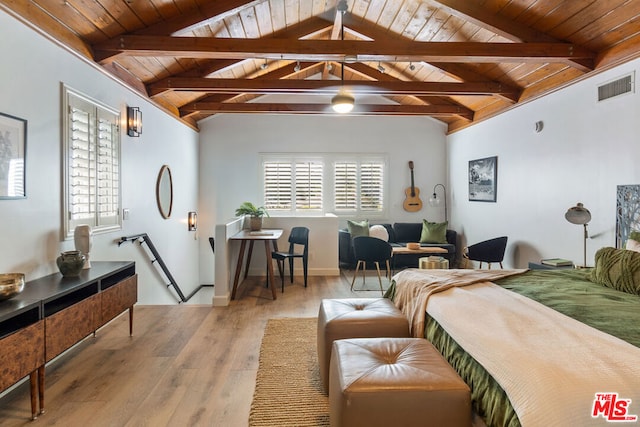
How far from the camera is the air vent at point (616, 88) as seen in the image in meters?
3.42

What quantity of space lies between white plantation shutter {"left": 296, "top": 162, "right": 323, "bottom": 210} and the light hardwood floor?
3.51m

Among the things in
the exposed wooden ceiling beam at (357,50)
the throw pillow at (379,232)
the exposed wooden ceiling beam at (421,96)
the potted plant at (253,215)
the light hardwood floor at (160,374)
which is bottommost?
the light hardwood floor at (160,374)

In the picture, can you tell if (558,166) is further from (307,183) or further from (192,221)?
(192,221)

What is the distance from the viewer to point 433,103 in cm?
658

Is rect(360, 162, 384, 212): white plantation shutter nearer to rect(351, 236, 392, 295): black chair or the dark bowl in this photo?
rect(351, 236, 392, 295): black chair

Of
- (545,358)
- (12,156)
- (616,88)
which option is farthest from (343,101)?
(545,358)

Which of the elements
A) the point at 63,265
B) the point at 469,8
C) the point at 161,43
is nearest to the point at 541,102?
the point at 469,8

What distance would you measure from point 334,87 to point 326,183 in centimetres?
267

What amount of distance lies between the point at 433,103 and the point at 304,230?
3.36 m

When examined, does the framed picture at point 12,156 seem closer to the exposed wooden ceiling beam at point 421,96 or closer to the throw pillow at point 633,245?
the throw pillow at point 633,245

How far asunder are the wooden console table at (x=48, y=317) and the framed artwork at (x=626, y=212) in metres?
4.47

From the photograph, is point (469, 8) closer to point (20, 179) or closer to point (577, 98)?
point (577, 98)

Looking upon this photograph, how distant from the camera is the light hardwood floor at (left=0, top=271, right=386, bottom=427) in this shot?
214 cm

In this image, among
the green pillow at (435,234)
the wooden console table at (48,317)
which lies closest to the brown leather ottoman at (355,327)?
the wooden console table at (48,317)
